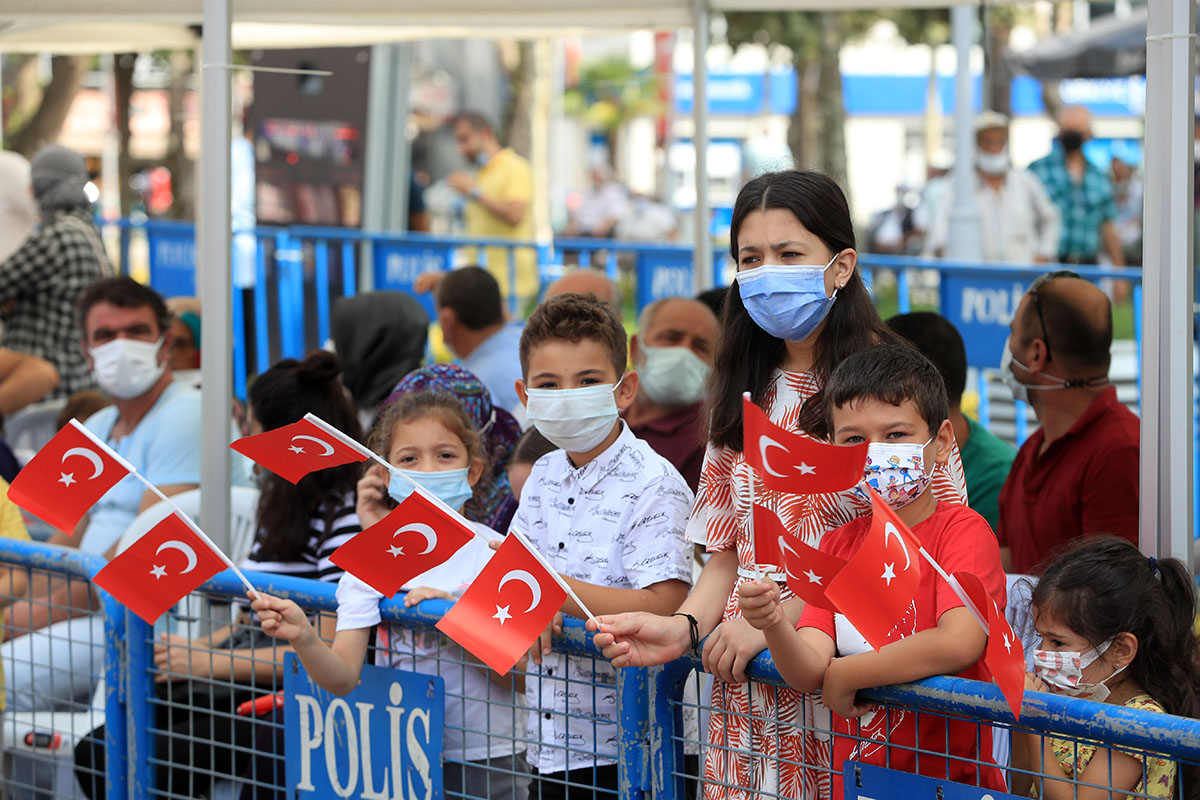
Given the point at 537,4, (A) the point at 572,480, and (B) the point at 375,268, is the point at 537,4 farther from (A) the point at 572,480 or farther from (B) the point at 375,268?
(B) the point at 375,268

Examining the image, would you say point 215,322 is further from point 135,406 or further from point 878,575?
point 878,575

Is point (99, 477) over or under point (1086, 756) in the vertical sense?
over

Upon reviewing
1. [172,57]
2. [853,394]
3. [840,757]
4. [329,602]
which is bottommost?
[840,757]

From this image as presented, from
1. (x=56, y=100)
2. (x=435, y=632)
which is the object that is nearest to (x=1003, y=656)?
(x=435, y=632)

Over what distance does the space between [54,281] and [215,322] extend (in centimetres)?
361

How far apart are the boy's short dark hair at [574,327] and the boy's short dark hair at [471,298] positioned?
302cm

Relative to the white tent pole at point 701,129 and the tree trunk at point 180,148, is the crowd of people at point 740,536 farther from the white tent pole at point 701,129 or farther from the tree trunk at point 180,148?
the tree trunk at point 180,148

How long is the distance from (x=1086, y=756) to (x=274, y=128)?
35.2ft

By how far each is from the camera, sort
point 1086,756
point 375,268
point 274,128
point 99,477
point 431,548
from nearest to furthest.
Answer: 1. point 1086,756
2. point 431,548
3. point 99,477
4. point 375,268
5. point 274,128

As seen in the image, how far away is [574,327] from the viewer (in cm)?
312

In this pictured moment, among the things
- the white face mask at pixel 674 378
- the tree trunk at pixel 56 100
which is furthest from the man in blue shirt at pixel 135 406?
the tree trunk at pixel 56 100

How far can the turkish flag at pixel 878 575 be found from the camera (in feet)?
7.02

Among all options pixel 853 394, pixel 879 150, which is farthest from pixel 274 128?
pixel 879 150

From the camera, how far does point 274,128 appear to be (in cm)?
1207
